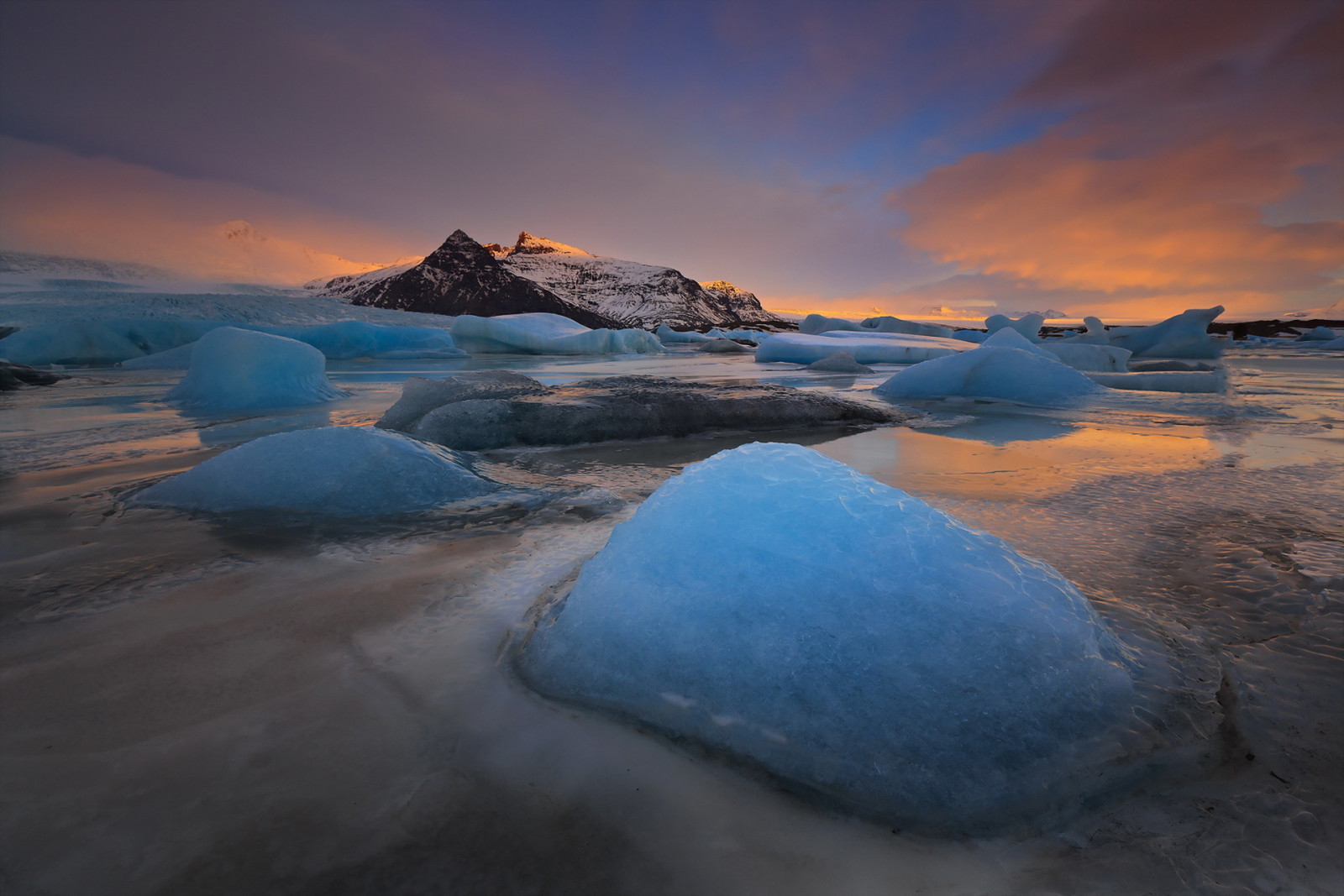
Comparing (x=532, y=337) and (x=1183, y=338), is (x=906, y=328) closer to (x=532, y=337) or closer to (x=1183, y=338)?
(x=1183, y=338)

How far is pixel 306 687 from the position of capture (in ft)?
3.82

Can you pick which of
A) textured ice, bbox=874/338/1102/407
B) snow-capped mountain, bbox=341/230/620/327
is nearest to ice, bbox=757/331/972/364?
textured ice, bbox=874/338/1102/407

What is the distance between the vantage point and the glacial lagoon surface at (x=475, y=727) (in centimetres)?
77

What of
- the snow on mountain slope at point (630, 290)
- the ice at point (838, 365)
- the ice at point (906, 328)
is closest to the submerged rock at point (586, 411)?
the ice at point (838, 365)

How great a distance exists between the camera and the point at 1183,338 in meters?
15.1

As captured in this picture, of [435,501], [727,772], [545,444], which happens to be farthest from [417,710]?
[545,444]

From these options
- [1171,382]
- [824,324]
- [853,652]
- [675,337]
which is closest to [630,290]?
[675,337]

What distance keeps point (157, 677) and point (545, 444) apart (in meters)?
2.76

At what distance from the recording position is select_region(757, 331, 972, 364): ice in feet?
44.4

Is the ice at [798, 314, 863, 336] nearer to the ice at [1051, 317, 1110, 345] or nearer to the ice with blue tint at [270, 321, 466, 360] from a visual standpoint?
the ice at [1051, 317, 1110, 345]

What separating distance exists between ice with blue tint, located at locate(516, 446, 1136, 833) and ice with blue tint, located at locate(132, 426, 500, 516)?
1.32 metres

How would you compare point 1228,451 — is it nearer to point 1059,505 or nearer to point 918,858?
point 1059,505

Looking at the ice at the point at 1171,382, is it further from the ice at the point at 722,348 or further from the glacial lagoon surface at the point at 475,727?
the ice at the point at 722,348

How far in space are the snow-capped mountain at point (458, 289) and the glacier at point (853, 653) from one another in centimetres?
9320
